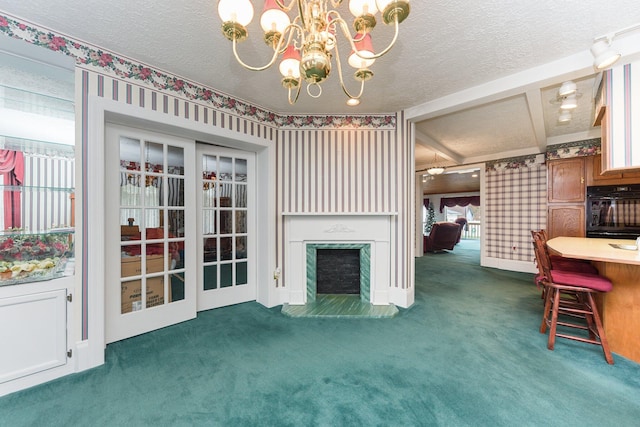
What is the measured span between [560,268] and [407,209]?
1.65m

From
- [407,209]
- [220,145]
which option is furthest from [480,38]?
[220,145]

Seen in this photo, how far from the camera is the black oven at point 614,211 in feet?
11.8

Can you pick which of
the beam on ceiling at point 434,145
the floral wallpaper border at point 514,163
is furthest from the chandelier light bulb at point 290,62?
the floral wallpaper border at point 514,163

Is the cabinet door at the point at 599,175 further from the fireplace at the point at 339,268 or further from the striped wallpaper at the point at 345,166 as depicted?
the fireplace at the point at 339,268

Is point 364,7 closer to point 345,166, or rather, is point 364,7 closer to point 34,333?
point 345,166

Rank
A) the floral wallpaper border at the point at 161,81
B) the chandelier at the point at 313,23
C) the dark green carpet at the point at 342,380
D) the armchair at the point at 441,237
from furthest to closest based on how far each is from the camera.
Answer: the armchair at the point at 441,237, the floral wallpaper border at the point at 161,81, the dark green carpet at the point at 342,380, the chandelier at the point at 313,23

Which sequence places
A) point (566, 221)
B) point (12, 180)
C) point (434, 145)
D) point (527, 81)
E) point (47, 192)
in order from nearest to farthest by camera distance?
point (12, 180)
point (47, 192)
point (527, 81)
point (566, 221)
point (434, 145)

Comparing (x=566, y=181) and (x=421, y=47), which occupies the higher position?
(x=421, y=47)

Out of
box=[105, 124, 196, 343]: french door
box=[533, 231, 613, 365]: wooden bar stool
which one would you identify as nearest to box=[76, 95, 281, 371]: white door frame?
box=[105, 124, 196, 343]: french door

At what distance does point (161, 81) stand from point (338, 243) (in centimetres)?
249

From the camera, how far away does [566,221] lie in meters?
4.23

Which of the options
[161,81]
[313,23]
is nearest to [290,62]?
[313,23]

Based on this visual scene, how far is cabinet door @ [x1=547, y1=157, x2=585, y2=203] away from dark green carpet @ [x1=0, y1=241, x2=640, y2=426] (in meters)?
2.73

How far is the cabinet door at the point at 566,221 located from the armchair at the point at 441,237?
2.68m
